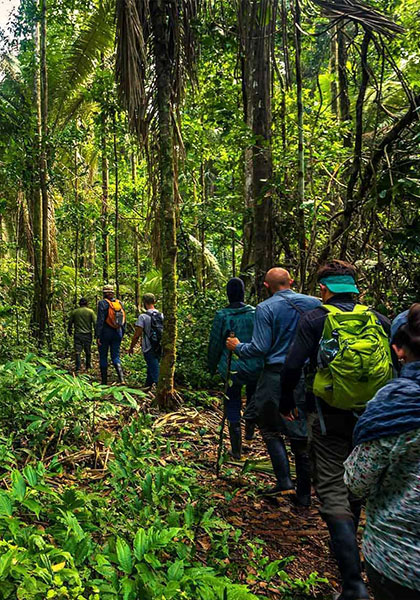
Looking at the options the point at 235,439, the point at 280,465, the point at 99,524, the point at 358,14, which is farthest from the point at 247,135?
the point at 99,524

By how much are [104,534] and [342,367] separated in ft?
5.90

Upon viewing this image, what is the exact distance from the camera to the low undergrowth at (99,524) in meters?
2.11

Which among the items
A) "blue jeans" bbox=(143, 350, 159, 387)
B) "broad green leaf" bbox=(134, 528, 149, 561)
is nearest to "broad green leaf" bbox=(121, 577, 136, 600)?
"broad green leaf" bbox=(134, 528, 149, 561)

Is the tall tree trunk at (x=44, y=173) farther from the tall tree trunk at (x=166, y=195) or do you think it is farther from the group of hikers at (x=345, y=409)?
the group of hikers at (x=345, y=409)

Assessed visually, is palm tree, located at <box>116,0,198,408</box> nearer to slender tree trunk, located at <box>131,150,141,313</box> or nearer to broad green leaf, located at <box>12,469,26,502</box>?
broad green leaf, located at <box>12,469,26,502</box>

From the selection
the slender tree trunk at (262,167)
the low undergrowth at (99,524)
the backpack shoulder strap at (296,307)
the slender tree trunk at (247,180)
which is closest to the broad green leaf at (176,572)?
the low undergrowth at (99,524)

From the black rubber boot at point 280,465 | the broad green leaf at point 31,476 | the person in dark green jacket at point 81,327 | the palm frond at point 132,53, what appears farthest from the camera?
the person in dark green jacket at point 81,327

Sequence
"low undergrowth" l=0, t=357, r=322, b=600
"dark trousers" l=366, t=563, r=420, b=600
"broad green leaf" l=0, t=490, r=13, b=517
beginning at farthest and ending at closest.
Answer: "broad green leaf" l=0, t=490, r=13, b=517
"low undergrowth" l=0, t=357, r=322, b=600
"dark trousers" l=366, t=563, r=420, b=600

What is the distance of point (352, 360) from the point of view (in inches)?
103

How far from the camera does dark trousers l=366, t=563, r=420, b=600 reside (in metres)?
1.73

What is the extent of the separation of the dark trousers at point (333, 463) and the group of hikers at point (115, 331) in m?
4.92

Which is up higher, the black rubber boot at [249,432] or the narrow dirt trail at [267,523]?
the narrow dirt trail at [267,523]

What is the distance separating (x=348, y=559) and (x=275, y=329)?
186cm

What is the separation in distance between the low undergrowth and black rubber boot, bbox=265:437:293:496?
0.67 metres
